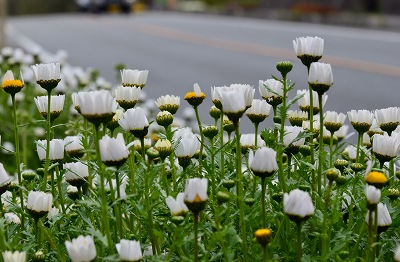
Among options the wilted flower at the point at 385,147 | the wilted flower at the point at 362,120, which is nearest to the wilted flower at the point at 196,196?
the wilted flower at the point at 385,147

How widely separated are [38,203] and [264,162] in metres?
0.63

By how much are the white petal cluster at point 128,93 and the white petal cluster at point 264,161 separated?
60 cm

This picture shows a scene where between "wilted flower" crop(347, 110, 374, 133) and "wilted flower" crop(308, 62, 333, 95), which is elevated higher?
"wilted flower" crop(308, 62, 333, 95)

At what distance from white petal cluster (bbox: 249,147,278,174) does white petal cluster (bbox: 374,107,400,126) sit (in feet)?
2.07

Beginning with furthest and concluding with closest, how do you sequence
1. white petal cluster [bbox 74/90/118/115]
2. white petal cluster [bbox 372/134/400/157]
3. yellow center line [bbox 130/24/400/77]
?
yellow center line [bbox 130/24/400/77] → white petal cluster [bbox 372/134/400/157] → white petal cluster [bbox 74/90/118/115]

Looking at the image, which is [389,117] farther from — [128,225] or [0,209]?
[0,209]

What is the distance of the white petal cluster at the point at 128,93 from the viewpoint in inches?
103

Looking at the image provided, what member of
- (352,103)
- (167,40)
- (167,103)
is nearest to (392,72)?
(352,103)

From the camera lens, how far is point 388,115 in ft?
8.65

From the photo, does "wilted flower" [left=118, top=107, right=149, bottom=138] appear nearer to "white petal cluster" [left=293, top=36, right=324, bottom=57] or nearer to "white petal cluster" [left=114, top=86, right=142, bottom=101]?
"white petal cluster" [left=114, top=86, right=142, bottom=101]

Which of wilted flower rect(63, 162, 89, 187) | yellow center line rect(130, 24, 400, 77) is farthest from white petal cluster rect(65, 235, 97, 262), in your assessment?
yellow center line rect(130, 24, 400, 77)

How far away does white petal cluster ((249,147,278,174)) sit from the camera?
6.95 ft

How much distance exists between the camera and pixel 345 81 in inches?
486

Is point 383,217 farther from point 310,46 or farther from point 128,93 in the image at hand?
point 128,93
